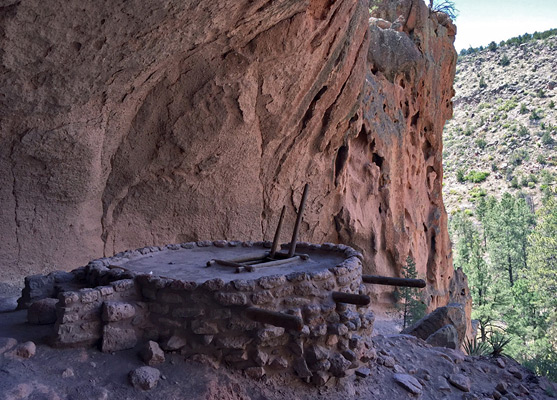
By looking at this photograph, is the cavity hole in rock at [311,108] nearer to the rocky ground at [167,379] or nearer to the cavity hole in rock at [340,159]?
the cavity hole in rock at [340,159]

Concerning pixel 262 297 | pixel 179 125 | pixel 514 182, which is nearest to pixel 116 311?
pixel 262 297

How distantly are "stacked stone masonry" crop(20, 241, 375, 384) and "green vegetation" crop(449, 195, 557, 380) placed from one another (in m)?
11.8

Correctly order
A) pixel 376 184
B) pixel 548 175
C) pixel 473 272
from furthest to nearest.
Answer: pixel 548 175 → pixel 473 272 → pixel 376 184

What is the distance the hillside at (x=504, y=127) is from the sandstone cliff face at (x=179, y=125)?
26.7 meters

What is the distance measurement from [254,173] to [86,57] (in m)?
4.05

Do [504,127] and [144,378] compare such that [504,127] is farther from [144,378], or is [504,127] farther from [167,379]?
[144,378]

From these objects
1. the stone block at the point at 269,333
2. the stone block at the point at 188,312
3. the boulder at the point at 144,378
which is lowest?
the boulder at the point at 144,378

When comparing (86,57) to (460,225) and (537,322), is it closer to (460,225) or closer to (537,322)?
(537,322)

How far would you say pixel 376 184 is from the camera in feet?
38.3

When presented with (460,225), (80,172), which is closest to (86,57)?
(80,172)

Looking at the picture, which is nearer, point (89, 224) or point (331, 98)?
point (89, 224)

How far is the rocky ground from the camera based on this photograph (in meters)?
2.83

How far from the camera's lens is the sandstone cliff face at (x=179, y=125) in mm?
4969

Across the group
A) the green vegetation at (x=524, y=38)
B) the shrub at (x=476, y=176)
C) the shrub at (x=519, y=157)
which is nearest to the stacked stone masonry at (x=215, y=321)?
the shrub at (x=476, y=176)
